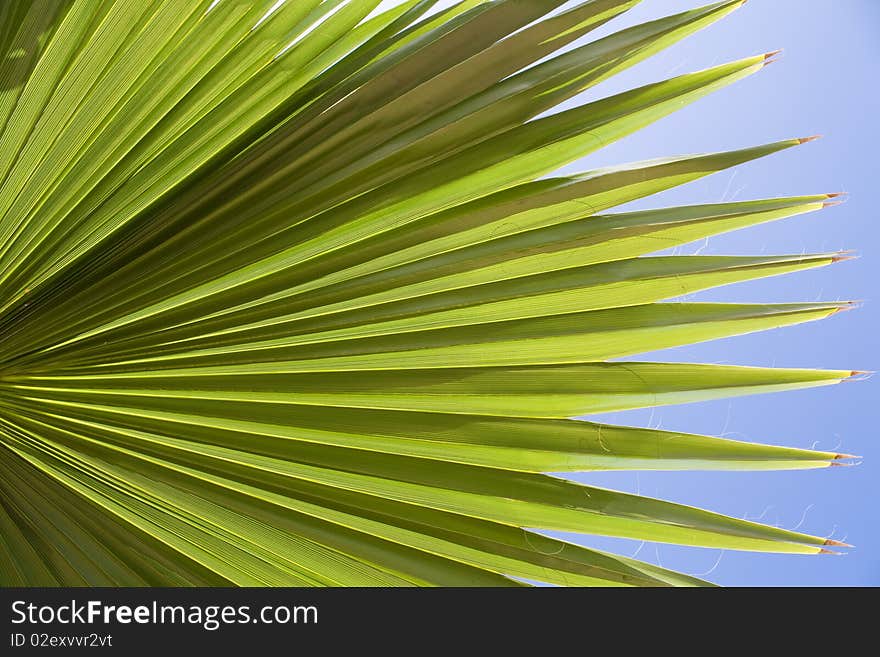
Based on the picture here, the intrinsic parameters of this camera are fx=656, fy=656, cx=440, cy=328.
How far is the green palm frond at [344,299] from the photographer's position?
2.94 feet

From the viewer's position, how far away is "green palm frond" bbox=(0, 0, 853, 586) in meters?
0.90

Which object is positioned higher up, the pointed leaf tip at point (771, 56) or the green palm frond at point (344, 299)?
the pointed leaf tip at point (771, 56)

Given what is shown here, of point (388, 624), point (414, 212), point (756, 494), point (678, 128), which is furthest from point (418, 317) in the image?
point (756, 494)

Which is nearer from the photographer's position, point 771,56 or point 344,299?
point 771,56

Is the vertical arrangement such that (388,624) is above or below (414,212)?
below

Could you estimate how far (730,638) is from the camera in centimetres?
90

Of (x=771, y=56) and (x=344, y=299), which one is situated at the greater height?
(x=771, y=56)

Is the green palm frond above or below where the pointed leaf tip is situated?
below

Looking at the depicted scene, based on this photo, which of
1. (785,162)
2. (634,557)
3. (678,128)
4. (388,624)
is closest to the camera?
(388,624)

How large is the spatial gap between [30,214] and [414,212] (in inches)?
22.7

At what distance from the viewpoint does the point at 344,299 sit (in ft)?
3.27

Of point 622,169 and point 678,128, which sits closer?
point 622,169

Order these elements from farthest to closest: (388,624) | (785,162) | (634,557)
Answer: (785,162)
(634,557)
(388,624)

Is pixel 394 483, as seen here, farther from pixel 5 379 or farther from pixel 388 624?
pixel 5 379
